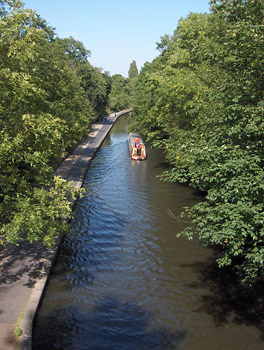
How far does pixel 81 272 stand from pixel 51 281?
1.33m

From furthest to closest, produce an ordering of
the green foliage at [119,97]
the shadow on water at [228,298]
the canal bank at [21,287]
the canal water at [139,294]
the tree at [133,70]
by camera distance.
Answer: the tree at [133,70] < the green foliage at [119,97] < the shadow on water at [228,298] < the canal water at [139,294] < the canal bank at [21,287]

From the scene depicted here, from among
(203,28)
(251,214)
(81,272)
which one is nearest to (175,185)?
(203,28)

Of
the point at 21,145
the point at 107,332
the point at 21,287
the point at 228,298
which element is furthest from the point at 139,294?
the point at 21,145

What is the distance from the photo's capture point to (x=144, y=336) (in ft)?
33.4

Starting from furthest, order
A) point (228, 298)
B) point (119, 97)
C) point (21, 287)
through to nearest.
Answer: point (119, 97), point (228, 298), point (21, 287)

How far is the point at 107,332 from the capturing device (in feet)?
34.0

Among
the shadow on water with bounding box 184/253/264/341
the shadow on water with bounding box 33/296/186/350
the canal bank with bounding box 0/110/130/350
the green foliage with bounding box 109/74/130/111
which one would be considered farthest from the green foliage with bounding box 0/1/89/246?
the green foliage with bounding box 109/74/130/111

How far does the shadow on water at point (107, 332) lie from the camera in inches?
384

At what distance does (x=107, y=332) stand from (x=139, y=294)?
219cm

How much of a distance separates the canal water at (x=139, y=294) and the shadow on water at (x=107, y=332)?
3 centimetres

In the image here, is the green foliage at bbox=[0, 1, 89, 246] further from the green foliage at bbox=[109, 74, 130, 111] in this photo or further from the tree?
the tree

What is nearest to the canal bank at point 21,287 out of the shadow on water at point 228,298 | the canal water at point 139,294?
the canal water at point 139,294

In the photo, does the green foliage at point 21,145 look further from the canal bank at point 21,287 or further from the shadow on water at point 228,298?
the shadow on water at point 228,298

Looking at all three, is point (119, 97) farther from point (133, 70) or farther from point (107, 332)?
point (107, 332)
